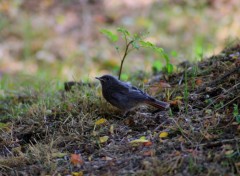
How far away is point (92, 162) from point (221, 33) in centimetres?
699

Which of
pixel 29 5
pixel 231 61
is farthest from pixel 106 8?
pixel 231 61

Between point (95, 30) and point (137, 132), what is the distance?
6774mm

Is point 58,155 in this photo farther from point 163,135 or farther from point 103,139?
point 163,135

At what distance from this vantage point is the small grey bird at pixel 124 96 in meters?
3.85

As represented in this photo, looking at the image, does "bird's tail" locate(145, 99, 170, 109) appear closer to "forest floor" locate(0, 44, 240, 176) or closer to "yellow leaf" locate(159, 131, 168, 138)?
"forest floor" locate(0, 44, 240, 176)

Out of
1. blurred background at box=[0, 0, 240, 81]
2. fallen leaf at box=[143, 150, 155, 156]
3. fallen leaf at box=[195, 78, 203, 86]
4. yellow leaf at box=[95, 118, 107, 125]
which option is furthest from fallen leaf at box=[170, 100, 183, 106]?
blurred background at box=[0, 0, 240, 81]

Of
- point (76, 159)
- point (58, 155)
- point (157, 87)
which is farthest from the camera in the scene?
point (157, 87)

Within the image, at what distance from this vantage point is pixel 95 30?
10141 mm

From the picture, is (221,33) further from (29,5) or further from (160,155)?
(160,155)

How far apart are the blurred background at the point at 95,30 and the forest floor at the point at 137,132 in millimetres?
4120

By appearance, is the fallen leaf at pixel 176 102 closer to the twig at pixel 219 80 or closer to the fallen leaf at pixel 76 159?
the twig at pixel 219 80

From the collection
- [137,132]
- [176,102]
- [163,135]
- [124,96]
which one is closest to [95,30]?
[124,96]

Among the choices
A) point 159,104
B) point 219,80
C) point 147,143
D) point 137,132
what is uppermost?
point 219,80

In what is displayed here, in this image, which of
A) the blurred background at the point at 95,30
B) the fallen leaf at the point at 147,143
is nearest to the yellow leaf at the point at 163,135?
the fallen leaf at the point at 147,143
